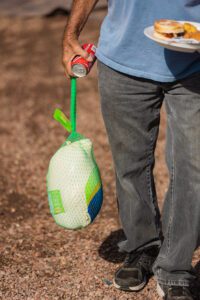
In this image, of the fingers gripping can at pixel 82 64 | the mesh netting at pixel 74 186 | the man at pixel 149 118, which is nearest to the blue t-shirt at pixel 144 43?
the man at pixel 149 118

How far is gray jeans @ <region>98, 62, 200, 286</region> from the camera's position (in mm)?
3246

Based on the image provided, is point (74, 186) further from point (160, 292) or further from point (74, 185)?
point (160, 292)

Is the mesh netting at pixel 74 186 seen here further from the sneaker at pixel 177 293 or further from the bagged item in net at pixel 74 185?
the sneaker at pixel 177 293

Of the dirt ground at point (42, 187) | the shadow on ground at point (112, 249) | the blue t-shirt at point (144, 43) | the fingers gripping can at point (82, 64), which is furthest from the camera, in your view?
the shadow on ground at point (112, 249)

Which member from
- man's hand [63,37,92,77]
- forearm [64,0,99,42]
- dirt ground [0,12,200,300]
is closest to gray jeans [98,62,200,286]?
man's hand [63,37,92,77]

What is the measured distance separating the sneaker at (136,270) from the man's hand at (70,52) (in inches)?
41.4

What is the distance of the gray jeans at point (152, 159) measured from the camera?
325cm

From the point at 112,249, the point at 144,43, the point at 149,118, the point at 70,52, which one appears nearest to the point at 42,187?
the point at 112,249

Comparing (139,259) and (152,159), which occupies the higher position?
(152,159)

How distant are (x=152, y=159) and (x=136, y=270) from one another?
0.65 metres

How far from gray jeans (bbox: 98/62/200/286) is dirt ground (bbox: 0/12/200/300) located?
15.9 inches

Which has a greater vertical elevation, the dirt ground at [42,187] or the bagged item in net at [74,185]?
the bagged item in net at [74,185]

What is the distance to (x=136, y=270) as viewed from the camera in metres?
3.84

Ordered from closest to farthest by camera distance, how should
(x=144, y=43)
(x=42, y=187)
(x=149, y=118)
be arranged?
(x=144, y=43) → (x=149, y=118) → (x=42, y=187)
